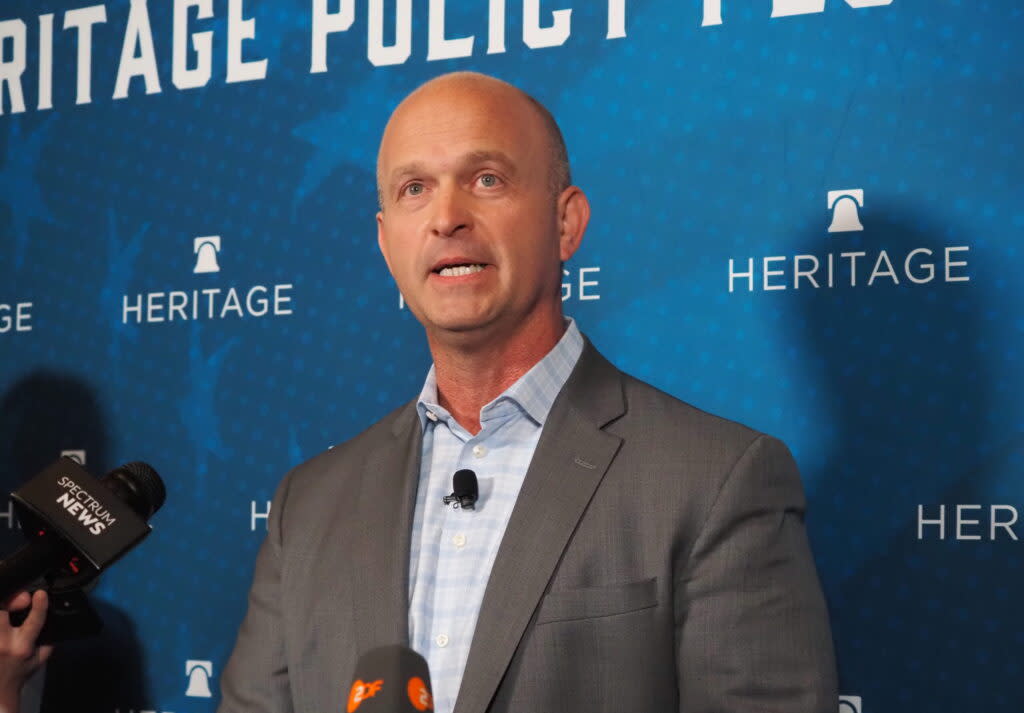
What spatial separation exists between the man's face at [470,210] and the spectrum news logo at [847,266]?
1.92 feet

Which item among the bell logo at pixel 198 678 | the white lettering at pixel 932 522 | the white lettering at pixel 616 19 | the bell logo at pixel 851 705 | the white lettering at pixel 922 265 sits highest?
the white lettering at pixel 616 19

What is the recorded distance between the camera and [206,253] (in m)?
2.86

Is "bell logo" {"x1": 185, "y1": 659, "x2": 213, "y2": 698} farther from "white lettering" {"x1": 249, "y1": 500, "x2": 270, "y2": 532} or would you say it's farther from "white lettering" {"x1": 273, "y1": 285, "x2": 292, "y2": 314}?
"white lettering" {"x1": 273, "y1": 285, "x2": 292, "y2": 314}

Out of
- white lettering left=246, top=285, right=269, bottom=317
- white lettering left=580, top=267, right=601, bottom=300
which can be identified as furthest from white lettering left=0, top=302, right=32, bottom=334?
white lettering left=580, top=267, right=601, bottom=300

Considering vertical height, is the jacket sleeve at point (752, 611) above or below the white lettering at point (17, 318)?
below

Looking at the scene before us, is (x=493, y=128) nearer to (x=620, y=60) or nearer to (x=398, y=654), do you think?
(x=620, y=60)

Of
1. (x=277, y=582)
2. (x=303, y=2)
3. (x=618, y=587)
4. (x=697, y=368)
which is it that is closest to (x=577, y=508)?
(x=618, y=587)

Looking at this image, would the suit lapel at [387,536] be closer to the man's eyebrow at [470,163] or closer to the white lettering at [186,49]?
the man's eyebrow at [470,163]

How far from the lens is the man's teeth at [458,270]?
5.83 feet

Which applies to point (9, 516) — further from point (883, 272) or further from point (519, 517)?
point (883, 272)

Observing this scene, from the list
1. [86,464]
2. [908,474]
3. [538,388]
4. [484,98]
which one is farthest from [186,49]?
[908,474]

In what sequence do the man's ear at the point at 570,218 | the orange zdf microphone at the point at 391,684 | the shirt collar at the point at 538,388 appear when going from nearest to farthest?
the orange zdf microphone at the point at 391,684, the shirt collar at the point at 538,388, the man's ear at the point at 570,218

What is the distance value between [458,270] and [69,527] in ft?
2.15

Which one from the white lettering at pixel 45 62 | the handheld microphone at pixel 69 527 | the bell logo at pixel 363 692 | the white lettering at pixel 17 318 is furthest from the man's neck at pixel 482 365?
the white lettering at pixel 45 62
